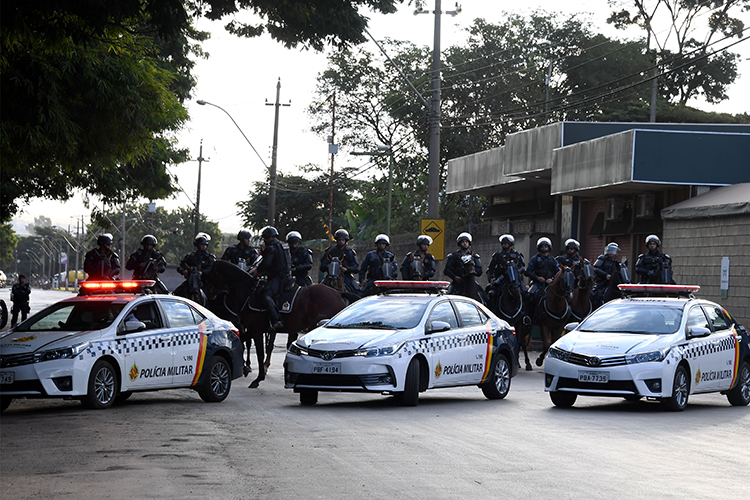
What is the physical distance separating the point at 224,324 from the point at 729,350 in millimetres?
7330

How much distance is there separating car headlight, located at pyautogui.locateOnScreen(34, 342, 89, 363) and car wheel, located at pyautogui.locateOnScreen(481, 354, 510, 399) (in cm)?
588

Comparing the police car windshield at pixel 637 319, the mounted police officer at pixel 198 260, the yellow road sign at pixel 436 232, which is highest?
the yellow road sign at pixel 436 232

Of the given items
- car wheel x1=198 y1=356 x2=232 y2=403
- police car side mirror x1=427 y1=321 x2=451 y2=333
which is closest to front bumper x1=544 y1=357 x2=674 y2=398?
police car side mirror x1=427 y1=321 x2=451 y2=333

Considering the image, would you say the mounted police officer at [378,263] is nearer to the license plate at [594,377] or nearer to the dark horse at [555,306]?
the dark horse at [555,306]

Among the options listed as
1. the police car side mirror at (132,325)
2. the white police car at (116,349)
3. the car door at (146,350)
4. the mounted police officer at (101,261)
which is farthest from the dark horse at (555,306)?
the police car side mirror at (132,325)

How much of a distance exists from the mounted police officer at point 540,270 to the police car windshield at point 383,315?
294 inches

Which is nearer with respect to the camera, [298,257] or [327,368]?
[327,368]

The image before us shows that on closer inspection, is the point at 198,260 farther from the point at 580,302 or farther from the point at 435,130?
the point at 435,130

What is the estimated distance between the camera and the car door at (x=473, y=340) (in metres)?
16.3

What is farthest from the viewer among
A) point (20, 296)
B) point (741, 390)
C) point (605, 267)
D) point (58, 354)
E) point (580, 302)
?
point (20, 296)

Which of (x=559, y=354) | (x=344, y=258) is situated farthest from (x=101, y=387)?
(x=344, y=258)

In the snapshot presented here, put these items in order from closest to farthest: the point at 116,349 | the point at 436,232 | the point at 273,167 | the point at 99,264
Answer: the point at 116,349 < the point at 99,264 < the point at 436,232 < the point at 273,167

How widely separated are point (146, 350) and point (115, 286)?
143cm

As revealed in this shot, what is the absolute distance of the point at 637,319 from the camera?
651 inches
